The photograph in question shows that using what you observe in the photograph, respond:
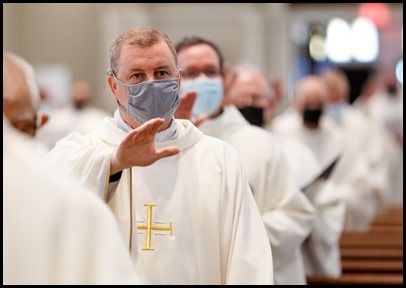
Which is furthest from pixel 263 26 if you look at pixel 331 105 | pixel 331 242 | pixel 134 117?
pixel 134 117

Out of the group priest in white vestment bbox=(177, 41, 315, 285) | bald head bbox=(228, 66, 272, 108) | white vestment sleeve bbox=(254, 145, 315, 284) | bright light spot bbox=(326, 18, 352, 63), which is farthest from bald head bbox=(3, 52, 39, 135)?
bright light spot bbox=(326, 18, 352, 63)

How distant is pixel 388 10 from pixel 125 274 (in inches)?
1041

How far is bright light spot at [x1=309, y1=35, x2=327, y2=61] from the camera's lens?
27609 millimetres

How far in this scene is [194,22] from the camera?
22250 mm

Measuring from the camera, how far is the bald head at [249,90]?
775cm

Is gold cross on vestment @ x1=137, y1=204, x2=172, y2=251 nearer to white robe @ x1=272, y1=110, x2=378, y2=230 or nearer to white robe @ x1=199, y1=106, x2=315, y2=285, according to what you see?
white robe @ x1=199, y1=106, x2=315, y2=285

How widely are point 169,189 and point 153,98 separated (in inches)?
15.7

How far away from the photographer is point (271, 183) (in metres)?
6.43

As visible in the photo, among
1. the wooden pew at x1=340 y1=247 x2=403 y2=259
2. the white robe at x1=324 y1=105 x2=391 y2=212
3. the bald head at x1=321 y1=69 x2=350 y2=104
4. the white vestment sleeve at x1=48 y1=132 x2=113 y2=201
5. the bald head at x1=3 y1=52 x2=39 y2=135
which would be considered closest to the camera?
the bald head at x1=3 y1=52 x2=39 y2=135

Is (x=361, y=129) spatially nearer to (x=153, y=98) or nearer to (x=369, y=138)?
(x=369, y=138)

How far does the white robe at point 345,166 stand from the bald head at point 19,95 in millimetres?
6177

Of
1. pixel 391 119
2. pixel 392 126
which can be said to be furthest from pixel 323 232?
pixel 391 119

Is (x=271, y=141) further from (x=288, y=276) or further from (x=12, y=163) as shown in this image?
(x=12, y=163)

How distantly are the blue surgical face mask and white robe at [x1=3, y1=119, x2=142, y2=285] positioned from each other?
9.62 ft
